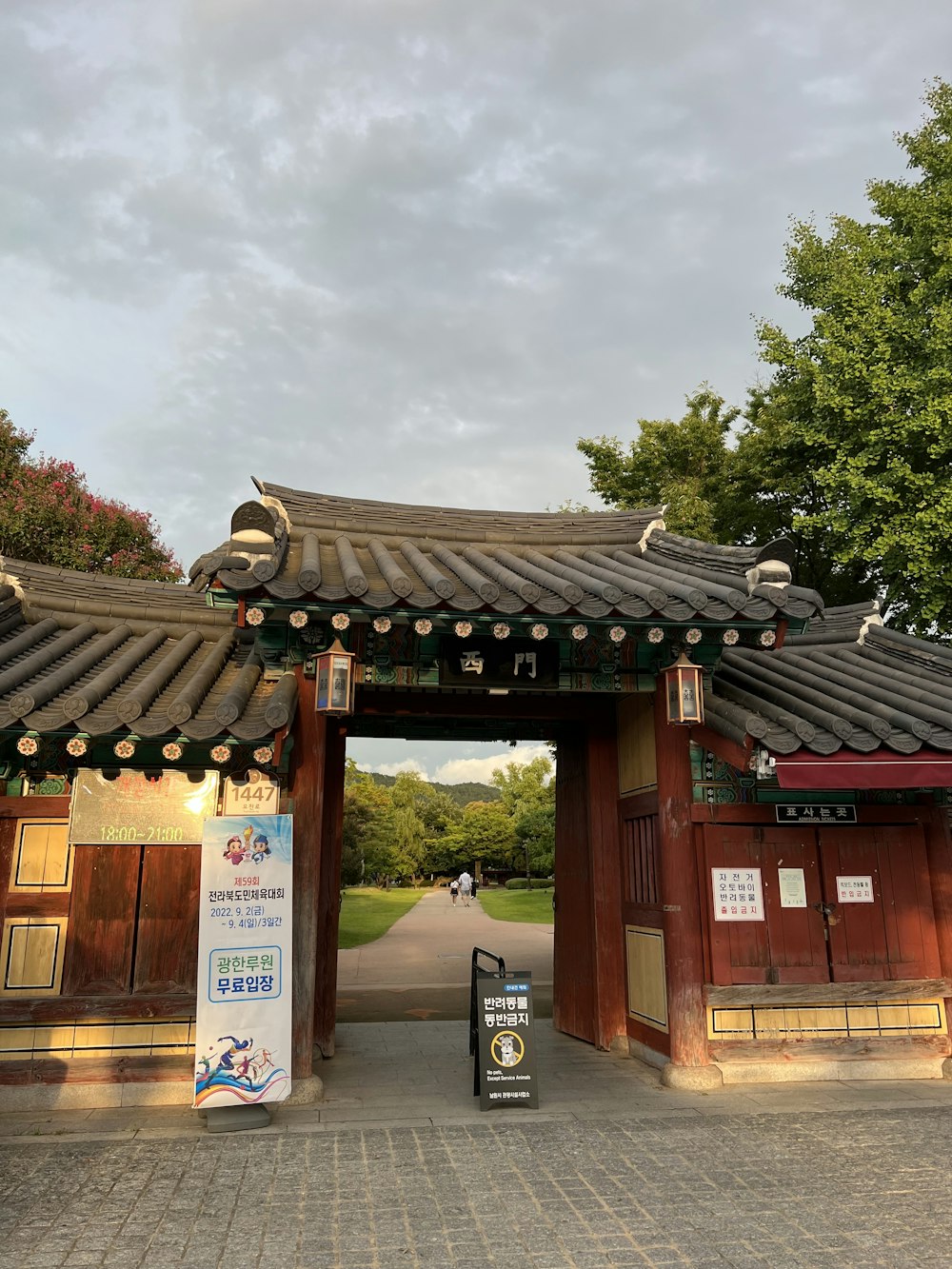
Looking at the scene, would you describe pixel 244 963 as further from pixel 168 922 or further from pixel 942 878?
pixel 942 878

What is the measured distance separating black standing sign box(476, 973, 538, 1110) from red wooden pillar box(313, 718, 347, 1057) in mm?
2386

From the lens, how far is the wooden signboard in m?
7.89

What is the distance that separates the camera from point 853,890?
879 centimetres

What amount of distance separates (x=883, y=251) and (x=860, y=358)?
8.53 feet

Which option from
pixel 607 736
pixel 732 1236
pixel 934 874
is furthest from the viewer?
pixel 607 736

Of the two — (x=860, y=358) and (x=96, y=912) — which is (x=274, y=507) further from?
(x=860, y=358)

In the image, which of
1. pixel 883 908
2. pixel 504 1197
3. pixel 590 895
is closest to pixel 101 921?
pixel 504 1197

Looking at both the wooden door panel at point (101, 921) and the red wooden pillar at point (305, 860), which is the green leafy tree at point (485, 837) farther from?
the wooden door panel at point (101, 921)

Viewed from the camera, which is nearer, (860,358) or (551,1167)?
(551,1167)

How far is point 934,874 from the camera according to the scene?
29.4 ft

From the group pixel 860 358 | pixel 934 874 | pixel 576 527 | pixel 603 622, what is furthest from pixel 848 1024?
pixel 860 358

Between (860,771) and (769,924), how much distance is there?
7.07 ft

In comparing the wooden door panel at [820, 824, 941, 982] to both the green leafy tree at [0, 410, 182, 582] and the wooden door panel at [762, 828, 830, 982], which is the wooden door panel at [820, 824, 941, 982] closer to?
the wooden door panel at [762, 828, 830, 982]

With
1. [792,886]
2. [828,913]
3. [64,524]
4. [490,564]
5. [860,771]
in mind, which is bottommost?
[828,913]
